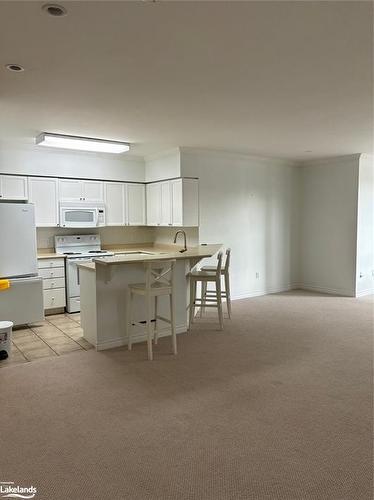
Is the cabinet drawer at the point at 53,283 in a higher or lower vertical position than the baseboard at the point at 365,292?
higher

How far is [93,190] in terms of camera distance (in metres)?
6.48

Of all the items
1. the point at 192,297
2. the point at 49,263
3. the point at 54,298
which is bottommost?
the point at 54,298

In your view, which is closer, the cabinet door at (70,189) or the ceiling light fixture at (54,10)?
the ceiling light fixture at (54,10)

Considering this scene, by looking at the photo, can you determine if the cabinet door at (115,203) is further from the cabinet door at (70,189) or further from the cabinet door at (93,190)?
the cabinet door at (70,189)

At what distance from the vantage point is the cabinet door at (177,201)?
6134 millimetres

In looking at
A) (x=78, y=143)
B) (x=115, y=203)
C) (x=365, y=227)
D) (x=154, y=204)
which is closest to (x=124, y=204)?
(x=115, y=203)

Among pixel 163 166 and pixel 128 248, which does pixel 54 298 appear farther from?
pixel 163 166

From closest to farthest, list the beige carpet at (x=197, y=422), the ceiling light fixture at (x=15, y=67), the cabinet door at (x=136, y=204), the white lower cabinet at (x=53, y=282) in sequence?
the beige carpet at (x=197, y=422)
the ceiling light fixture at (x=15, y=67)
the white lower cabinet at (x=53, y=282)
the cabinet door at (x=136, y=204)

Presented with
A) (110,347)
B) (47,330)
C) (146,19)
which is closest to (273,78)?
(146,19)

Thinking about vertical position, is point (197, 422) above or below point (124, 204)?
below

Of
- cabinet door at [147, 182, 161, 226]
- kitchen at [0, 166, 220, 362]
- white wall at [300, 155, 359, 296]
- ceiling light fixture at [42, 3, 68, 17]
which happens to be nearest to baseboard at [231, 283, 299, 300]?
white wall at [300, 155, 359, 296]

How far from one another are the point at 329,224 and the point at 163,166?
3358 mm

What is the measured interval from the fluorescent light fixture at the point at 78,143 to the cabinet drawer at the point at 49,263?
1681 mm

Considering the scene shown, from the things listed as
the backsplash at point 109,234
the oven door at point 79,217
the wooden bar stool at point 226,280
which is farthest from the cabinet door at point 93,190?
the wooden bar stool at point 226,280
